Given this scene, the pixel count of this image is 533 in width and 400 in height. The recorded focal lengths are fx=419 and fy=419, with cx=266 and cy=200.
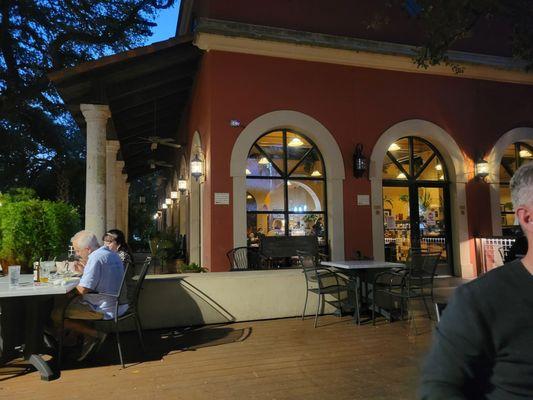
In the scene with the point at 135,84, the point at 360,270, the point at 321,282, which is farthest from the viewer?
the point at 135,84

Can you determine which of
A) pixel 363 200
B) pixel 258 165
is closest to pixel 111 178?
pixel 258 165

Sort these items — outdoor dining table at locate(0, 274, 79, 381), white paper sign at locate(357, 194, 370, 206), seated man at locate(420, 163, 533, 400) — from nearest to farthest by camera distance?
seated man at locate(420, 163, 533, 400) → outdoor dining table at locate(0, 274, 79, 381) → white paper sign at locate(357, 194, 370, 206)

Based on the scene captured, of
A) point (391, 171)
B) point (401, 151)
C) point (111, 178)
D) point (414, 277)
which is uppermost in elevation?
point (401, 151)

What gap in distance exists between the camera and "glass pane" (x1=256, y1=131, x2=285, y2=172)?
27.2 ft

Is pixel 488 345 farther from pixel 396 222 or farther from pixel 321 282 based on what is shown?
pixel 396 222

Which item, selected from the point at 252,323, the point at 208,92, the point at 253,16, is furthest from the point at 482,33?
the point at 252,323

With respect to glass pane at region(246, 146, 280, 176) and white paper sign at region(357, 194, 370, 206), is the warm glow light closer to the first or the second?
white paper sign at region(357, 194, 370, 206)

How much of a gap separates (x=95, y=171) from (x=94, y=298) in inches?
145

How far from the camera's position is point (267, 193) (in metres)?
8.25

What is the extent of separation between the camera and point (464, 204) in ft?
29.9

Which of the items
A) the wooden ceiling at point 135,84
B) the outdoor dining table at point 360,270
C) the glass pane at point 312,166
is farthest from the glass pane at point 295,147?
the outdoor dining table at point 360,270

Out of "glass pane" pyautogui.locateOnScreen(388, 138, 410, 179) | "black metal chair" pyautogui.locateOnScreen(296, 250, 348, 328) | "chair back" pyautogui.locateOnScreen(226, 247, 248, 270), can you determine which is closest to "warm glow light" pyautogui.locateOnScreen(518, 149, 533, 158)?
"glass pane" pyautogui.locateOnScreen(388, 138, 410, 179)

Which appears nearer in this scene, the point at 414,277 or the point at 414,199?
the point at 414,277

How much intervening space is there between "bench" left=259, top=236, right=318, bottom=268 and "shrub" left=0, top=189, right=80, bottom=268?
3461mm
